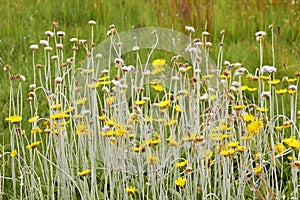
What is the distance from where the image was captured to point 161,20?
4.50 meters

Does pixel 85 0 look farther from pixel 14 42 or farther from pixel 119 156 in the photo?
pixel 119 156

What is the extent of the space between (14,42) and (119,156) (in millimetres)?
2268

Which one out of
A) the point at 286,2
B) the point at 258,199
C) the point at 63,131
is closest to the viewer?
the point at 258,199

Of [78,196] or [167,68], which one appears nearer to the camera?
[78,196]

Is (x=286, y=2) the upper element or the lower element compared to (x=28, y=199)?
upper

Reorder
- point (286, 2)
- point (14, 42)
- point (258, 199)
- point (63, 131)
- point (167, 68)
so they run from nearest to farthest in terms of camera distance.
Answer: point (258, 199) < point (63, 131) < point (167, 68) < point (14, 42) < point (286, 2)

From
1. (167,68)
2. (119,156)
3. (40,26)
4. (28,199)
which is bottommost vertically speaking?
(28,199)

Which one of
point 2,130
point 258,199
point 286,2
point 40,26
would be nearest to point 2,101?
point 2,130

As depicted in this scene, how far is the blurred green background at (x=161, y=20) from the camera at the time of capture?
13.5ft

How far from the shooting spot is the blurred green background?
4102 millimetres

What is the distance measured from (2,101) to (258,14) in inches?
87.4

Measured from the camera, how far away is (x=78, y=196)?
8.45 feet

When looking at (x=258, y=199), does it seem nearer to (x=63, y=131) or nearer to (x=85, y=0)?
(x=63, y=131)

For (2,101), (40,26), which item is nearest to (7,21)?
(40,26)
